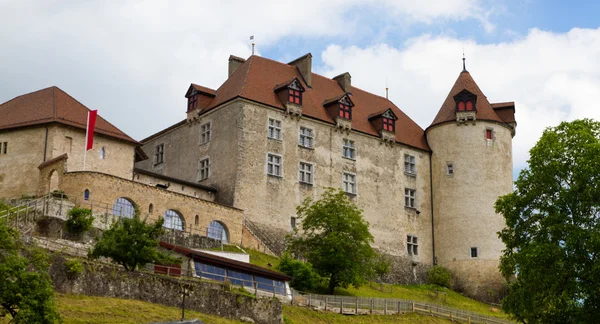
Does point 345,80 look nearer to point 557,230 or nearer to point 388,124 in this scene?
point 388,124

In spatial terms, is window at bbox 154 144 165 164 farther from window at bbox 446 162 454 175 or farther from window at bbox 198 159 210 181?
window at bbox 446 162 454 175

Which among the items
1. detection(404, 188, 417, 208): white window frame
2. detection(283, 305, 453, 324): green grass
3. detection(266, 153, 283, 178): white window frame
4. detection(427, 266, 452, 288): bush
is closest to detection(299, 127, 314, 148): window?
detection(266, 153, 283, 178): white window frame

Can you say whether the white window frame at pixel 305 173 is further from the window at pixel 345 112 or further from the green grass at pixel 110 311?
the green grass at pixel 110 311

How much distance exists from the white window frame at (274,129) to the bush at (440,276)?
14810mm

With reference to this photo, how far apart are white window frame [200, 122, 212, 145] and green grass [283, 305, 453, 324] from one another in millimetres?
19265

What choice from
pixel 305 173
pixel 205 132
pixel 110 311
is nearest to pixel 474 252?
pixel 305 173

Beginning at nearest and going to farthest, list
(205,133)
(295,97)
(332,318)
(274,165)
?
(332,318) < (274,165) < (205,133) < (295,97)

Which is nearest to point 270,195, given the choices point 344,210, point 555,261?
point 344,210

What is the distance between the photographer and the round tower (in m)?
68.1

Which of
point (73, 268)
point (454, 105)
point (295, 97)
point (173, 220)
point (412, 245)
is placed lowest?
point (73, 268)

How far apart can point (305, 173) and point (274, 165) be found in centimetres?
264

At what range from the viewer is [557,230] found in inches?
1608

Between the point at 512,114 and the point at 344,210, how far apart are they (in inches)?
860

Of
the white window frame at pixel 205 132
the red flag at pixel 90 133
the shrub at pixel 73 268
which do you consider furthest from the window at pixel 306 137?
the shrub at pixel 73 268
